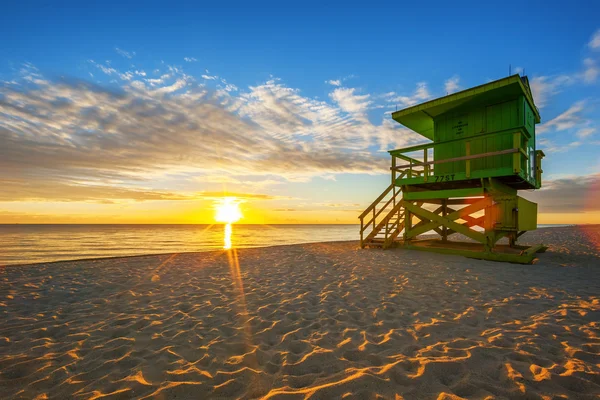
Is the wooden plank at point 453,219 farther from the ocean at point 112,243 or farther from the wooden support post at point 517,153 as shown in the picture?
the ocean at point 112,243

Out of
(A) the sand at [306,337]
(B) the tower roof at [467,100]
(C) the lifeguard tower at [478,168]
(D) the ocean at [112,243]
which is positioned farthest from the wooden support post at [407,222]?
(D) the ocean at [112,243]

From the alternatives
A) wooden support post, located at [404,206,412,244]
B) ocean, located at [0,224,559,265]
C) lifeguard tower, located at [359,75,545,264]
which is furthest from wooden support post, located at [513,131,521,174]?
ocean, located at [0,224,559,265]

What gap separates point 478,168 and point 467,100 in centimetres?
265

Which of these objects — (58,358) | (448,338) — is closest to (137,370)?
(58,358)

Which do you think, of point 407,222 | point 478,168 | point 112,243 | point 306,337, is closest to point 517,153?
point 478,168

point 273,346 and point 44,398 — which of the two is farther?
point 273,346

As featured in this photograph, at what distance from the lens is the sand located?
2.59 meters

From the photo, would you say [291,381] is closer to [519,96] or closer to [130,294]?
[130,294]

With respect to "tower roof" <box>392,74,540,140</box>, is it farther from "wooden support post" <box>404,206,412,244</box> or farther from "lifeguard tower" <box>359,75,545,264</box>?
"wooden support post" <box>404,206,412,244</box>

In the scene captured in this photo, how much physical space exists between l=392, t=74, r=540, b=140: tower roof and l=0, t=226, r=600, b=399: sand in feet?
19.9

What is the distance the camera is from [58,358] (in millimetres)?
3154

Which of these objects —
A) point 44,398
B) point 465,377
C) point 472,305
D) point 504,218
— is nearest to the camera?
point 44,398

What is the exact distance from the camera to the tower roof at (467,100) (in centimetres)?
901

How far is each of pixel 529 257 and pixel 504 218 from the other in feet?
4.49
